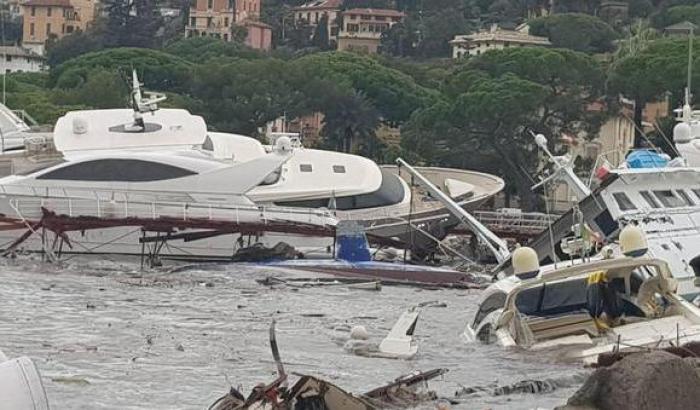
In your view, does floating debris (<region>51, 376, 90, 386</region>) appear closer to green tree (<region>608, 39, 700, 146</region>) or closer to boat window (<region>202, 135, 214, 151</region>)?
boat window (<region>202, 135, 214, 151</region>)

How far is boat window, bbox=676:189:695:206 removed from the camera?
2645 centimetres

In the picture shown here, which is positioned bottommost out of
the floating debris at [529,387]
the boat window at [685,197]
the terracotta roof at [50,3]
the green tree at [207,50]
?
the green tree at [207,50]

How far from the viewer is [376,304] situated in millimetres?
28172

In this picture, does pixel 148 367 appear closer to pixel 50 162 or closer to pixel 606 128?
pixel 50 162

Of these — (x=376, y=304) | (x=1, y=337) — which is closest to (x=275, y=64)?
(x=376, y=304)

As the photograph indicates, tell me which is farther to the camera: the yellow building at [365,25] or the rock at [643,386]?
the yellow building at [365,25]

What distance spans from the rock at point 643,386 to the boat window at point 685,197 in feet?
41.4

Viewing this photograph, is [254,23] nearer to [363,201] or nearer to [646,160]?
[363,201]

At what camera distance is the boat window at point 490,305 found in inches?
844

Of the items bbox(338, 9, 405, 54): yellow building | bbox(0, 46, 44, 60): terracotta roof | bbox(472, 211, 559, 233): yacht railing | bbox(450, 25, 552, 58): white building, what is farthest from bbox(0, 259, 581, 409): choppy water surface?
bbox(338, 9, 405, 54): yellow building

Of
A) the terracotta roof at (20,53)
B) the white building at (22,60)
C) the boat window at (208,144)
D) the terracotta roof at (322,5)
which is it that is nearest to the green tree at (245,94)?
the boat window at (208,144)

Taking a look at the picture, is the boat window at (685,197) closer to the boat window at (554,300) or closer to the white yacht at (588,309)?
the white yacht at (588,309)

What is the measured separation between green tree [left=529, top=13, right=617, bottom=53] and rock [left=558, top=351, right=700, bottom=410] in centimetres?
10284

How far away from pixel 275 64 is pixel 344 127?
428 cm
